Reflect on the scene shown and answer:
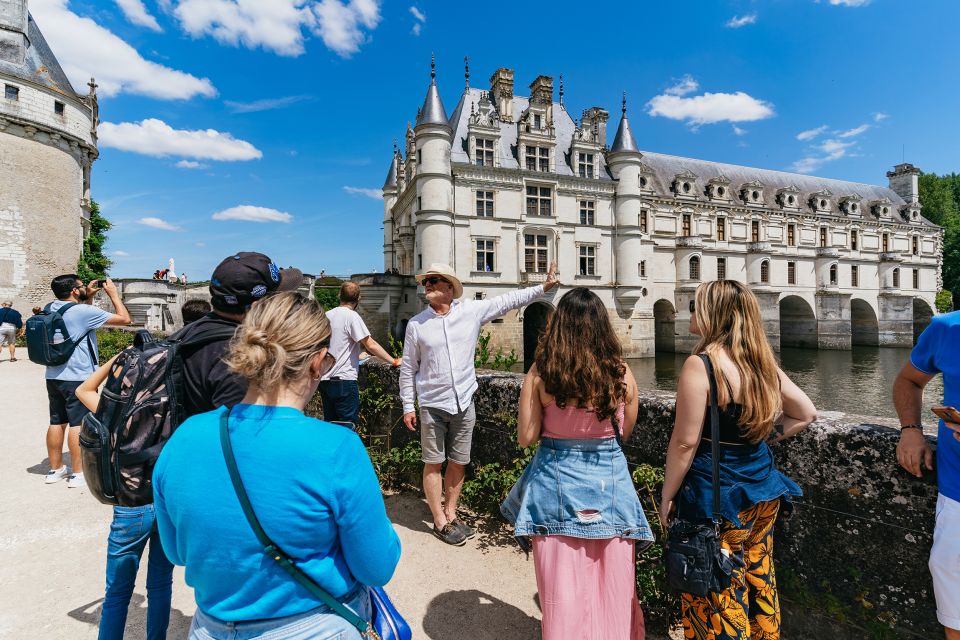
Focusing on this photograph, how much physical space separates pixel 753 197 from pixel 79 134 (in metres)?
41.3

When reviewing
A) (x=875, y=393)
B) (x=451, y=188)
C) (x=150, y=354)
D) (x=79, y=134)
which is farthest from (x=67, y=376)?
(x=79, y=134)

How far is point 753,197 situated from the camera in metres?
36.0

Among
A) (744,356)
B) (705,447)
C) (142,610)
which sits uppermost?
(744,356)

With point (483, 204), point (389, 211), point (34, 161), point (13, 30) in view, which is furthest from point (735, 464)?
point (389, 211)

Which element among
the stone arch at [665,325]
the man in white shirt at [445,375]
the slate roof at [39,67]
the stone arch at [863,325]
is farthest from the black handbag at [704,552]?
the stone arch at [863,325]

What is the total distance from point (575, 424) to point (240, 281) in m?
1.54

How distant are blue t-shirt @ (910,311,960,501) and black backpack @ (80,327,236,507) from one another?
9.09 ft

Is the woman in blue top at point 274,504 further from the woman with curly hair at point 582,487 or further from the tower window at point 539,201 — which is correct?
the tower window at point 539,201

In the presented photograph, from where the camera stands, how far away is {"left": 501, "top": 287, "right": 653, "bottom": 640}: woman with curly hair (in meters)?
1.95

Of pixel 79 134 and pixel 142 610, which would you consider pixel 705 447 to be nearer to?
pixel 142 610

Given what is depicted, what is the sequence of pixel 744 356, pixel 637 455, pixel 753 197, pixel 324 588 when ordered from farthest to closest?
pixel 753 197, pixel 637 455, pixel 744 356, pixel 324 588

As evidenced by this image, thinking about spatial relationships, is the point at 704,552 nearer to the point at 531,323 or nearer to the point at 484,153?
the point at 484,153

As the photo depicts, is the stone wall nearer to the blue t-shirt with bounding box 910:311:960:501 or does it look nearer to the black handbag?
the blue t-shirt with bounding box 910:311:960:501

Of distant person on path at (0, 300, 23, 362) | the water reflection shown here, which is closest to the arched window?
the water reflection
